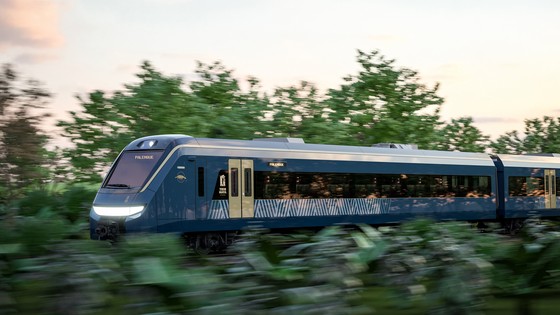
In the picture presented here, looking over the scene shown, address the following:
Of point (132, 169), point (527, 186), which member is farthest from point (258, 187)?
point (527, 186)

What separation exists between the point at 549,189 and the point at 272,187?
15527 millimetres

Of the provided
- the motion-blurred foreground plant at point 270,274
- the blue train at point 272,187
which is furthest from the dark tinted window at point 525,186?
the motion-blurred foreground plant at point 270,274

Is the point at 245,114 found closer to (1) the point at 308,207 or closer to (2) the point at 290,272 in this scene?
(1) the point at 308,207

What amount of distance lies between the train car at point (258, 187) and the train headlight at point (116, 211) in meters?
0.03

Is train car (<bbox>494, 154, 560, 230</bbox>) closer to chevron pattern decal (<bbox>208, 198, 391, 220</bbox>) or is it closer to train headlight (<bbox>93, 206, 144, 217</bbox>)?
chevron pattern decal (<bbox>208, 198, 391, 220</bbox>)

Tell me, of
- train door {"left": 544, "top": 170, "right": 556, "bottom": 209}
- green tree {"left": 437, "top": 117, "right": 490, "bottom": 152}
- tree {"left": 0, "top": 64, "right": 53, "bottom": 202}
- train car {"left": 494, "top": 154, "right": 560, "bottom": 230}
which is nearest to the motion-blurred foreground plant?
tree {"left": 0, "top": 64, "right": 53, "bottom": 202}

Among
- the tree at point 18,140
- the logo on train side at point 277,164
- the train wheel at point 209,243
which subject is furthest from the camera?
the logo on train side at point 277,164

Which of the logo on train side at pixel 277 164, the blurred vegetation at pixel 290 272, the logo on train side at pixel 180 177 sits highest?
the logo on train side at pixel 277 164

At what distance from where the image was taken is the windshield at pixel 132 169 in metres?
17.6

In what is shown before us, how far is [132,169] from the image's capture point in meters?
18.1

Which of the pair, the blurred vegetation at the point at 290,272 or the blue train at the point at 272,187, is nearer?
the blurred vegetation at the point at 290,272

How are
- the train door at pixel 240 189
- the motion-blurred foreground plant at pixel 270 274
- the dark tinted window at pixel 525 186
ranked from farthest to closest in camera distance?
1. the dark tinted window at pixel 525 186
2. the train door at pixel 240 189
3. the motion-blurred foreground plant at pixel 270 274

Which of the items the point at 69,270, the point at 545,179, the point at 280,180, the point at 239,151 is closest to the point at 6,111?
the point at 239,151

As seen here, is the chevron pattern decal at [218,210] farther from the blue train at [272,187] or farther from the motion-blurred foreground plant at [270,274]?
the motion-blurred foreground plant at [270,274]
